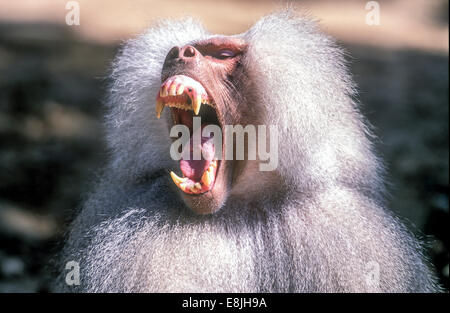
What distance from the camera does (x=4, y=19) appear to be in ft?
28.0

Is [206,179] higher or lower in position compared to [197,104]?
lower

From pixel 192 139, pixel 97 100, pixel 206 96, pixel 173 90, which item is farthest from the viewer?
pixel 97 100

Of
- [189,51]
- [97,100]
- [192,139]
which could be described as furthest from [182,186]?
[97,100]

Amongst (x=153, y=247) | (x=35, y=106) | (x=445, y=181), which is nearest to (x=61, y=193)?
(x=35, y=106)

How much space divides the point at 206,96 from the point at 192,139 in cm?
22

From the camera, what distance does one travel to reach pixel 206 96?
8.56 ft

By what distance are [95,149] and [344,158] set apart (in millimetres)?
3563

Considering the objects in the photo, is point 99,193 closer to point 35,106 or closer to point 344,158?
point 344,158

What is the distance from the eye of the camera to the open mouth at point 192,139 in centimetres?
252

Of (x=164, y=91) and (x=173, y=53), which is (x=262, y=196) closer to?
(x=164, y=91)

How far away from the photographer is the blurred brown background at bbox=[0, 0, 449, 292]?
4.38m

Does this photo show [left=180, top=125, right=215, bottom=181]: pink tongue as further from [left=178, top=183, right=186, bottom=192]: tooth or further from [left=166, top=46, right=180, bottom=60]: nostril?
[left=166, top=46, right=180, bottom=60]: nostril

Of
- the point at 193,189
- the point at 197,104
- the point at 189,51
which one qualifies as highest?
the point at 189,51

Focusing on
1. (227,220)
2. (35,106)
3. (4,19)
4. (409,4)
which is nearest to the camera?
(227,220)
